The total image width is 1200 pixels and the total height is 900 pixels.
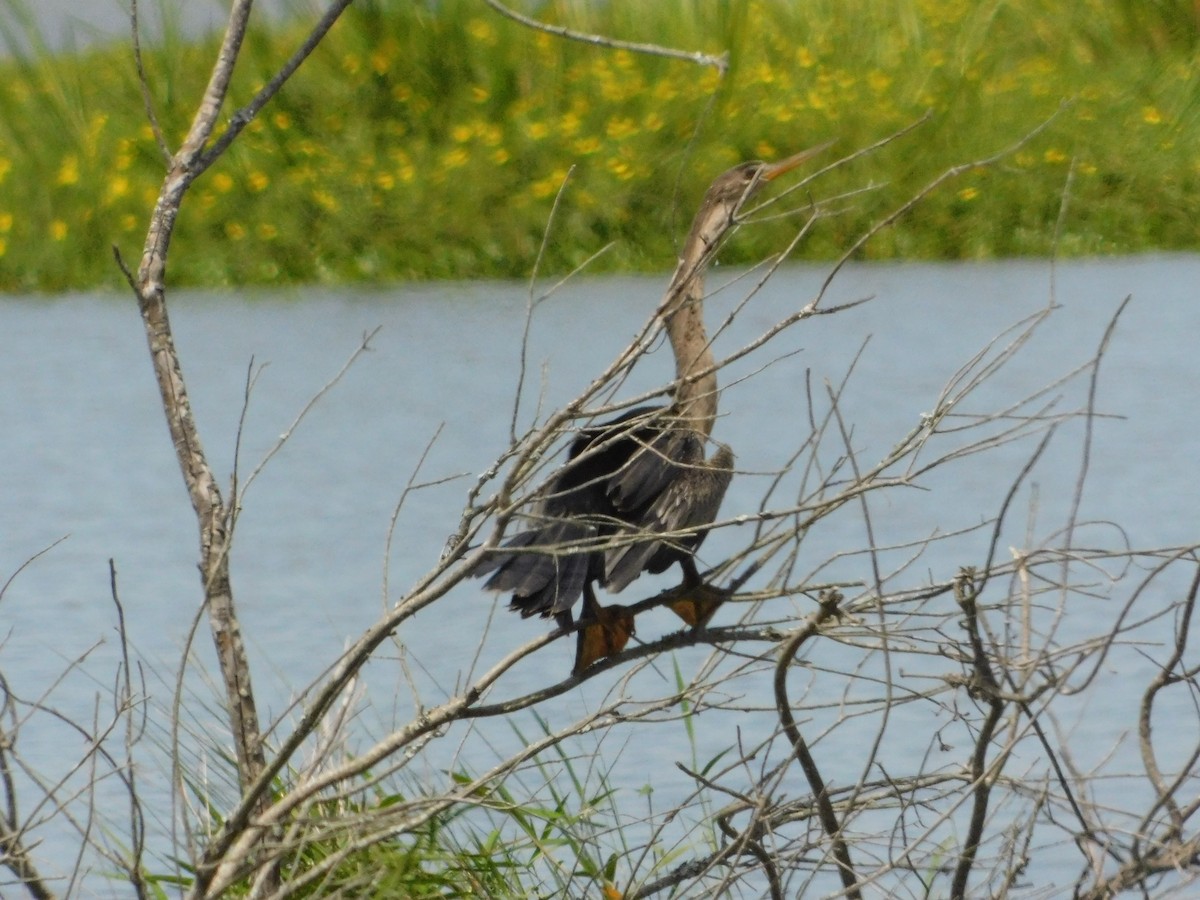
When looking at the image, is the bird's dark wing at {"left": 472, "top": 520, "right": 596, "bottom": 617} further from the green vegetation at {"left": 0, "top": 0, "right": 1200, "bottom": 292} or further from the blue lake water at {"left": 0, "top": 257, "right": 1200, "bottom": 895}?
the green vegetation at {"left": 0, "top": 0, "right": 1200, "bottom": 292}

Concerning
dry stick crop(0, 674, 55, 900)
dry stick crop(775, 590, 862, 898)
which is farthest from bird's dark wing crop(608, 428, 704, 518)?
dry stick crop(0, 674, 55, 900)

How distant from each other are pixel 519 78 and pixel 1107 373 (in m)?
5.60

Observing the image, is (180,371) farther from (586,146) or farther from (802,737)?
(586,146)

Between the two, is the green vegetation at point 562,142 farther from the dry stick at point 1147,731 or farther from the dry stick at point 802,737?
the dry stick at point 1147,731

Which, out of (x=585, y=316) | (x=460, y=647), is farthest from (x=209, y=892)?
(x=585, y=316)

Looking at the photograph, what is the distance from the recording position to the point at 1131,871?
2561mm

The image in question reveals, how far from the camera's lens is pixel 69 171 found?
11.8 meters

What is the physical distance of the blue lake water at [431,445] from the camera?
185 inches

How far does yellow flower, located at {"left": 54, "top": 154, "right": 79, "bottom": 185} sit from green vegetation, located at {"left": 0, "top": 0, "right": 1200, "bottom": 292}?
4 cm

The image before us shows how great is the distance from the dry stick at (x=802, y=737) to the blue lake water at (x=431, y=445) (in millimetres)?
816

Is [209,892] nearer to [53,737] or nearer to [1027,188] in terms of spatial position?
[53,737]

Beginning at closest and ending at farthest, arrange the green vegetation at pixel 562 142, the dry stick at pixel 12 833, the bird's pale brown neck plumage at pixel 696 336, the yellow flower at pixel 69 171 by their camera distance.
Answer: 1. the dry stick at pixel 12 833
2. the bird's pale brown neck plumage at pixel 696 336
3. the green vegetation at pixel 562 142
4. the yellow flower at pixel 69 171

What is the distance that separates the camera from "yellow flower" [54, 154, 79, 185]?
1174cm

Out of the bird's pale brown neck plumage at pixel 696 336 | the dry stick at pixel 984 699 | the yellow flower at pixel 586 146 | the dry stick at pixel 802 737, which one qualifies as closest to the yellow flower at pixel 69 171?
the yellow flower at pixel 586 146
